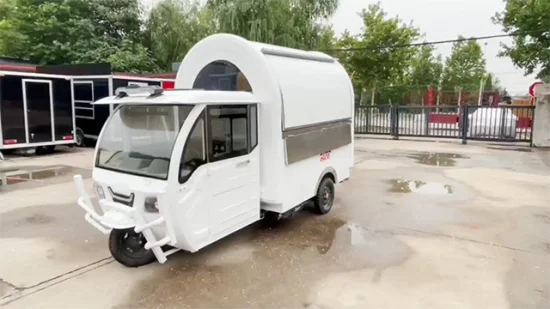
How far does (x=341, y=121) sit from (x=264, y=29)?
11155 millimetres

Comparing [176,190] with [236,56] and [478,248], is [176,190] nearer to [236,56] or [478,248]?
[236,56]

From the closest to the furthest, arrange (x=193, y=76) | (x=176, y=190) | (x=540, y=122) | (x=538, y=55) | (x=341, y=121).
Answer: (x=176, y=190) → (x=193, y=76) → (x=341, y=121) → (x=540, y=122) → (x=538, y=55)

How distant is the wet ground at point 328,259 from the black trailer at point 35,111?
15.7 ft

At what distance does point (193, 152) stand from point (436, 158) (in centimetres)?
918

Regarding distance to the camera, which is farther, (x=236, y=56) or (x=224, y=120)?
(x=236, y=56)

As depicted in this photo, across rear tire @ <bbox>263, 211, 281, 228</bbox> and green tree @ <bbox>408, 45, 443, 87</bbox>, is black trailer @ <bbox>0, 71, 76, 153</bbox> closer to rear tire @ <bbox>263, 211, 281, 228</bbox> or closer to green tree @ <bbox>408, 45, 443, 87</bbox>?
rear tire @ <bbox>263, 211, 281, 228</bbox>

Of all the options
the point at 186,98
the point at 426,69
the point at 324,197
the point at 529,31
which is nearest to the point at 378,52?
the point at 529,31

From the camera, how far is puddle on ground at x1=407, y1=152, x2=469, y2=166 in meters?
10.5

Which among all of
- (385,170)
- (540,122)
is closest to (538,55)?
(540,122)

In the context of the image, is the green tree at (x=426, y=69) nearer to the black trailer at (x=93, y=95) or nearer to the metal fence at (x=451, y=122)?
the metal fence at (x=451, y=122)

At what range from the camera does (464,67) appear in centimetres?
3225

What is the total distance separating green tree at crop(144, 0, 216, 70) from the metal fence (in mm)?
10848

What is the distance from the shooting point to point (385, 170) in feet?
31.5

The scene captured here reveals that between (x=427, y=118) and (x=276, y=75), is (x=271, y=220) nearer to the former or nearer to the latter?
(x=276, y=75)
